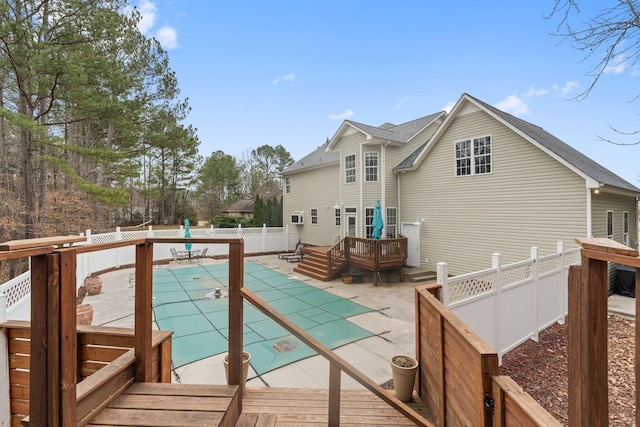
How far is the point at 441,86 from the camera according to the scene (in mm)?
12438

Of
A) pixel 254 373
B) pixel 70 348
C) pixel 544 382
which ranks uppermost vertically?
pixel 70 348

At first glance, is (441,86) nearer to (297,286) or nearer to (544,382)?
(297,286)

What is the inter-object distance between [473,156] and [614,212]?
4.79m

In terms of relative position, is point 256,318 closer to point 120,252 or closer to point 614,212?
point 120,252

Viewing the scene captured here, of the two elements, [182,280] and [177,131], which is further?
[177,131]

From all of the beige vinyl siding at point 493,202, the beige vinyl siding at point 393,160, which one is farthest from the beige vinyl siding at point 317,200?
the beige vinyl siding at point 493,202

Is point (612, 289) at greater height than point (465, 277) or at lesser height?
lesser

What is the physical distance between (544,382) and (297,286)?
6.78 m

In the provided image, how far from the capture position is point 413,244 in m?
11.8

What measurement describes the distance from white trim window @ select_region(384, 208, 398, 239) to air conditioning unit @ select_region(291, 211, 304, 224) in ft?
20.1

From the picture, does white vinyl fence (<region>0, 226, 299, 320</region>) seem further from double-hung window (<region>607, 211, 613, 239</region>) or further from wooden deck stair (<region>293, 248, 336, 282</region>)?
double-hung window (<region>607, 211, 613, 239</region>)

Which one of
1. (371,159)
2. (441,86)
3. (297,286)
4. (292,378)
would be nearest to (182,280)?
(297,286)

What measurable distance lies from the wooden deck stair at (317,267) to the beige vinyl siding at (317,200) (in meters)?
2.71

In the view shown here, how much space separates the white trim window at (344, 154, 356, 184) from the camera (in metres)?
12.8
